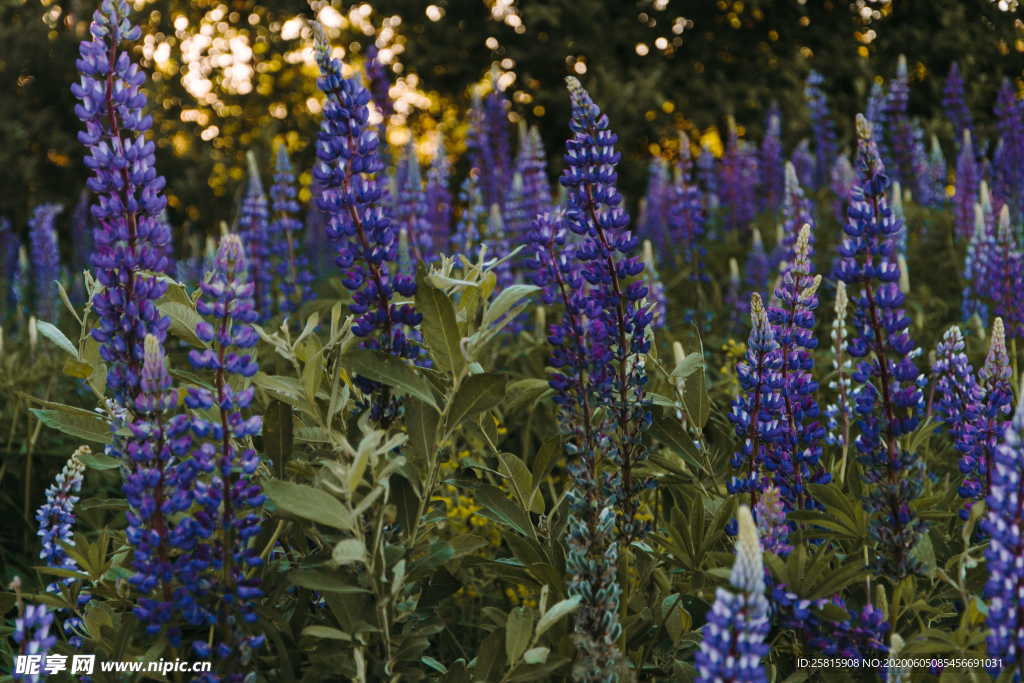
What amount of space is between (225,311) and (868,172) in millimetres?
1285

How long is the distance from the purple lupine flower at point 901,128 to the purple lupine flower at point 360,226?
234 inches

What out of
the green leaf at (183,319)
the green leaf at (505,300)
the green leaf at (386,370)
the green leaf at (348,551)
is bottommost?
the green leaf at (348,551)

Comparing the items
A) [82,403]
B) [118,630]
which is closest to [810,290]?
[118,630]

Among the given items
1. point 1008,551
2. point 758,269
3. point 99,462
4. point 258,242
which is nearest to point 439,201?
point 258,242

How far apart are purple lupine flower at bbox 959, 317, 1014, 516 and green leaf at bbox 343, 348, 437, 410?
1.24 m

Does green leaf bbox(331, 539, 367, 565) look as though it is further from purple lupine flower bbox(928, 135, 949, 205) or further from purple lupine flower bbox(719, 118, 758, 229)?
purple lupine flower bbox(928, 135, 949, 205)

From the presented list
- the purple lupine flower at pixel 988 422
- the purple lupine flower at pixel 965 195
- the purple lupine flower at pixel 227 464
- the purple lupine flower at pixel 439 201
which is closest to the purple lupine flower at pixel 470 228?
the purple lupine flower at pixel 439 201

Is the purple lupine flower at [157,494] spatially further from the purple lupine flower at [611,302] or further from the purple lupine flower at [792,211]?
the purple lupine flower at [792,211]

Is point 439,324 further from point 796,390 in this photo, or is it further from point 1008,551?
point 1008,551

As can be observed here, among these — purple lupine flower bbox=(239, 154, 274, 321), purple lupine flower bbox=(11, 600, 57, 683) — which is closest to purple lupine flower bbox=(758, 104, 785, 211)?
purple lupine flower bbox=(239, 154, 274, 321)

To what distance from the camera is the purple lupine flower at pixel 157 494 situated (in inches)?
71.2

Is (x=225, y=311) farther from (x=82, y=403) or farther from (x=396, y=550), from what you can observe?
(x=82, y=403)

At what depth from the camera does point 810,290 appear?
2.37m

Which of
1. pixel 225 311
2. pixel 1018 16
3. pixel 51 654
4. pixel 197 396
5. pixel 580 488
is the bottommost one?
pixel 51 654
